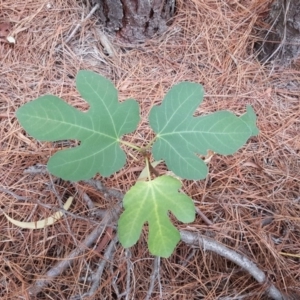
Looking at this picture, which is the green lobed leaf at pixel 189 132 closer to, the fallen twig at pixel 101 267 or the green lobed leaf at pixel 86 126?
the green lobed leaf at pixel 86 126

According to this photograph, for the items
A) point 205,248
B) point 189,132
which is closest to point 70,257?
point 205,248

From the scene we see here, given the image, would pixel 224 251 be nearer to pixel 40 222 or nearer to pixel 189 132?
pixel 189 132

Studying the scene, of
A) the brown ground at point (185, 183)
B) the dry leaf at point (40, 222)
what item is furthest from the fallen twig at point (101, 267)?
the dry leaf at point (40, 222)

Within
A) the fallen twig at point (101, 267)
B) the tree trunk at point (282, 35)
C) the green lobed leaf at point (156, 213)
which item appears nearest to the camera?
the green lobed leaf at point (156, 213)

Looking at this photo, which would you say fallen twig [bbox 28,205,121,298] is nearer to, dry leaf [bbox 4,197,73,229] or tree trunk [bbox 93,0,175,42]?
dry leaf [bbox 4,197,73,229]

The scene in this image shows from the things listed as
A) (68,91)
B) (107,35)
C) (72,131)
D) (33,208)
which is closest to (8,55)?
(68,91)

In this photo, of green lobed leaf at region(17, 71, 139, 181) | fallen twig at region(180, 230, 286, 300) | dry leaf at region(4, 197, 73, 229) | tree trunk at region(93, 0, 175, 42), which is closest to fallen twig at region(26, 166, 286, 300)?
fallen twig at region(180, 230, 286, 300)
